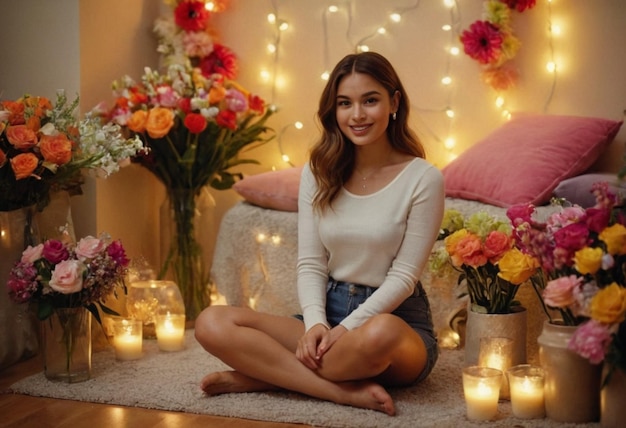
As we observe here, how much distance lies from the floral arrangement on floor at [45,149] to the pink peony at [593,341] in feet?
4.70

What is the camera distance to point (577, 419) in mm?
2096

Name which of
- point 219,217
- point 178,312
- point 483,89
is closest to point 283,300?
point 178,312

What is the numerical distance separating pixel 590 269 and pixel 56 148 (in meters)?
1.48

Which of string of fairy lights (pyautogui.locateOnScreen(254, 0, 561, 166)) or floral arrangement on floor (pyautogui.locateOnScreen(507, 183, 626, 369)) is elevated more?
string of fairy lights (pyautogui.locateOnScreen(254, 0, 561, 166))

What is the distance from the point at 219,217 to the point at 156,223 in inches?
9.9

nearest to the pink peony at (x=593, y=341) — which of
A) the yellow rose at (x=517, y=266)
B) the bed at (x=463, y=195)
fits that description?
the yellow rose at (x=517, y=266)

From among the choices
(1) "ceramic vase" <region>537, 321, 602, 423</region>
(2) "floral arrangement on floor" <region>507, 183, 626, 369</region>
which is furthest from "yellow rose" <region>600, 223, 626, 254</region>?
(1) "ceramic vase" <region>537, 321, 602, 423</region>

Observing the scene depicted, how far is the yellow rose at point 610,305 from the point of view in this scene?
185cm

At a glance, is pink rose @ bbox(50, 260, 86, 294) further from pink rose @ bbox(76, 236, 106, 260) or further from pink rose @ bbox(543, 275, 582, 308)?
pink rose @ bbox(543, 275, 582, 308)

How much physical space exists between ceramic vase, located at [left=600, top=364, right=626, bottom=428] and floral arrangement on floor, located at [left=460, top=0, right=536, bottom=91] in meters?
1.41

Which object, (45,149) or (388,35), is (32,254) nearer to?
(45,149)

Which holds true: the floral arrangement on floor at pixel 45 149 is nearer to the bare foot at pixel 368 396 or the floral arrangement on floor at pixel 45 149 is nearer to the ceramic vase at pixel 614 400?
the bare foot at pixel 368 396

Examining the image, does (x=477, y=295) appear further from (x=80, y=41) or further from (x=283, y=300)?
(x=80, y=41)

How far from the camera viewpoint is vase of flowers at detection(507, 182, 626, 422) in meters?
1.87
